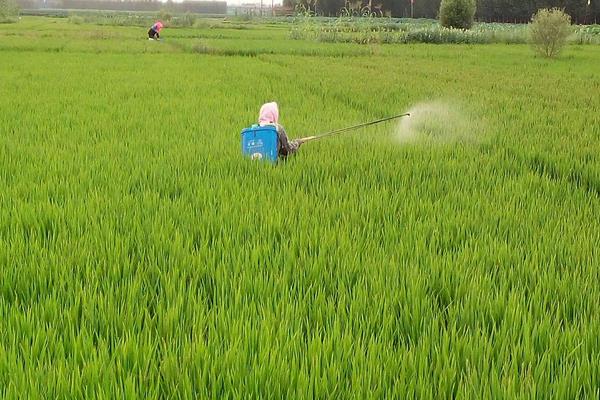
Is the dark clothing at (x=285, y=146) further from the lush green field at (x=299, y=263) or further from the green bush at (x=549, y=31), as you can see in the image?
the green bush at (x=549, y=31)

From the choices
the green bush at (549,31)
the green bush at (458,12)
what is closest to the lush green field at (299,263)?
the green bush at (549,31)

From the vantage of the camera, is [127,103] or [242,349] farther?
[127,103]

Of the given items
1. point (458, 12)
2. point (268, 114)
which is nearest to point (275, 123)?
point (268, 114)

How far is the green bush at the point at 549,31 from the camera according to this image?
51.4ft

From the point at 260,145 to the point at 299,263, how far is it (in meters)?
1.67

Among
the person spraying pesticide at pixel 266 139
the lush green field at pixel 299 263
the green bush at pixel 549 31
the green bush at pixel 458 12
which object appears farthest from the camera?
the green bush at pixel 458 12

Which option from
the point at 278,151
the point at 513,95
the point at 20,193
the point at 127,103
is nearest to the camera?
the point at 20,193

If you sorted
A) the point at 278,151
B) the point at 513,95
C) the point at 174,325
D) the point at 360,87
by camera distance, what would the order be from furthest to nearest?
the point at 360,87
the point at 513,95
the point at 278,151
the point at 174,325

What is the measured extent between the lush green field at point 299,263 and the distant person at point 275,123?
0.41ft

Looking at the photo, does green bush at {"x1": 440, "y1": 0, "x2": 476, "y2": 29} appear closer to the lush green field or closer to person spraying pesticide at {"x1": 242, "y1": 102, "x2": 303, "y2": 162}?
the lush green field

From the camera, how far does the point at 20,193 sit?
2.79m

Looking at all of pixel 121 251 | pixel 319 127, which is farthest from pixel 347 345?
pixel 319 127

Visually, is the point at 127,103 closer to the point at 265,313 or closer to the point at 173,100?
the point at 173,100

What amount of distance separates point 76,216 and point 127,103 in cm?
422
